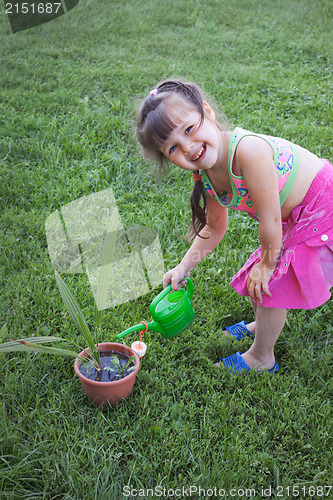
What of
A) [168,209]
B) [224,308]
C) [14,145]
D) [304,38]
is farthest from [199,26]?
[224,308]

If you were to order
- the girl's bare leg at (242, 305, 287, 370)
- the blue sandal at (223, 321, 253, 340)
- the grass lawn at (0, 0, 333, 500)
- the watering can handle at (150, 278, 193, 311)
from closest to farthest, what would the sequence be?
1. the grass lawn at (0, 0, 333, 500)
2. the watering can handle at (150, 278, 193, 311)
3. the girl's bare leg at (242, 305, 287, 370)
4. the blue sandal at (223, 321, 253, 340)

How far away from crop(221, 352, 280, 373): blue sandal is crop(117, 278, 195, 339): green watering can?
27cm

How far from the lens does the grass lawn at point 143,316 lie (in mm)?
1442

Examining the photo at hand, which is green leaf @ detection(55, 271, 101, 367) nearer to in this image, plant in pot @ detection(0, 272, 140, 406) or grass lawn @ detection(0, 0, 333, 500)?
plant in pot @ detection(0, 272, 140, 406)

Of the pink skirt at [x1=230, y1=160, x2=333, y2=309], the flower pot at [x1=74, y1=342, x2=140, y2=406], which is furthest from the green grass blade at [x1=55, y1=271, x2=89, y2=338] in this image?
the pink skirt at [x1=230, y1=160, x2=333, y2=309]

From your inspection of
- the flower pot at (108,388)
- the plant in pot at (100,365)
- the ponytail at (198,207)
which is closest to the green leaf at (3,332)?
the plant in pot at (100,365)

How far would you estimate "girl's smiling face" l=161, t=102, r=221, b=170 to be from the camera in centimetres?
149

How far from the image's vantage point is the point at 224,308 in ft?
7.16

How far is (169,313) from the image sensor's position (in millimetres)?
1670

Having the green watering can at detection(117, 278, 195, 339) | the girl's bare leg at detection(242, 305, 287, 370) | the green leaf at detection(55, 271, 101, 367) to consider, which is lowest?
the girl's bare leg at detection(242, 305, 287, 370)

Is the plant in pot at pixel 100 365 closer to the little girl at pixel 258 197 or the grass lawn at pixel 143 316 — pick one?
the grass lawn at pixel 143 316

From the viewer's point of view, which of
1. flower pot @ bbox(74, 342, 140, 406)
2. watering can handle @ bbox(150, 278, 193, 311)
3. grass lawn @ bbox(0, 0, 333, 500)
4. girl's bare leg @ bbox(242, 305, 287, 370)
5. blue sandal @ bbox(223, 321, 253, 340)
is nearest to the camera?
grass lawn @ bbox(0, 0, 333, 500)

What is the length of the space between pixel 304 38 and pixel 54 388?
5243 millimetres

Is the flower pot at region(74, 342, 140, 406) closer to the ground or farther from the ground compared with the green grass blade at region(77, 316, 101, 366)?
closer to the ground
